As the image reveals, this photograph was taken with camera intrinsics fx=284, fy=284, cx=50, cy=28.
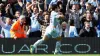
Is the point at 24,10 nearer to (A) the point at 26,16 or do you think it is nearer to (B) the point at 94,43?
(A) the point at 26,16

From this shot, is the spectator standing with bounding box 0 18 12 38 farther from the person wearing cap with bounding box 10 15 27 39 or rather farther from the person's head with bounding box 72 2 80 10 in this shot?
the person's head with bounding box 72 2 80 10

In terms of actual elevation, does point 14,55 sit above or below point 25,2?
below

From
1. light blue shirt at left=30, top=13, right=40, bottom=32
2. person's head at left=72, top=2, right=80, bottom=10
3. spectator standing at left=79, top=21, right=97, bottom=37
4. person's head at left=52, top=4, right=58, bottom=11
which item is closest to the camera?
person's head at left=52, top=4, right=58, bottom=11

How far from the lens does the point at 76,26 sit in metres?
11.1

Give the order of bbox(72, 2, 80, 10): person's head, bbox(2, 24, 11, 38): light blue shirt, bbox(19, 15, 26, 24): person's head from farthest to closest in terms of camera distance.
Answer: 1. bbox(72, 2, 80, 10): person's head
2. bbox(2, 24, 11, 38): light blue shirt
3. bbox(19, 15, 26, 24): person's head

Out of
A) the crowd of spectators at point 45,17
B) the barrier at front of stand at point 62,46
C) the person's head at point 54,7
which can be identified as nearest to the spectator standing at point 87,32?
the crowd of spectators at point 45,17

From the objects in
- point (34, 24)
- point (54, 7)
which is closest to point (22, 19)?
point (34, 24)

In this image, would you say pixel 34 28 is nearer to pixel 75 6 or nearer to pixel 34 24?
pixel 34 24

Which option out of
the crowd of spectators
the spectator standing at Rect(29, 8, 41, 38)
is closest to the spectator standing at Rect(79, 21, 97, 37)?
the crowd of spectators

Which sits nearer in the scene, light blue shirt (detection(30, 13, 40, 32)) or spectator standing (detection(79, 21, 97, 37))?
spectator standing (detection(79, 21, 97, 37))

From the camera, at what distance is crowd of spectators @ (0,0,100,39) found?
431 inches

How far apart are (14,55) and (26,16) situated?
1766 millimetres

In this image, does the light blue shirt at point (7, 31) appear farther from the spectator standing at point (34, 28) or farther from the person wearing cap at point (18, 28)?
the spectator standing at point (34, 28)

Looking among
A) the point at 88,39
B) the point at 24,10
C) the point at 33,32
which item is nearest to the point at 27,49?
the point at 33,32
